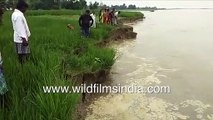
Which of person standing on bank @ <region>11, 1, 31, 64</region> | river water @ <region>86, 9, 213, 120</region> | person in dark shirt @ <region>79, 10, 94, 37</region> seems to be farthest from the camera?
person in dark shirt @ <region>79, 10, 94, 37</region>

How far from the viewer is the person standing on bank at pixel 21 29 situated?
19.4ft

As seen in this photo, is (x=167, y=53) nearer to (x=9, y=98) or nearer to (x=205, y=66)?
(x=205, y=66)

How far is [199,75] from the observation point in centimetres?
1012

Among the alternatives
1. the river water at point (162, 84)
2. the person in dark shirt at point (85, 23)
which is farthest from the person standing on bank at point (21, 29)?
the person in dark shirt at point (85, 23)

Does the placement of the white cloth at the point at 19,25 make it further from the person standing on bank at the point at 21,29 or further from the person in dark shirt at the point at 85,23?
the person in dark shirt at the point at 85,23

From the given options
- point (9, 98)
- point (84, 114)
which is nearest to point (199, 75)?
point (84, 114)

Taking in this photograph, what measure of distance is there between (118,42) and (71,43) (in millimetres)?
7954

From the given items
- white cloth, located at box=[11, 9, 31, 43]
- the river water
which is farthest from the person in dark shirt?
white cloth, located at box=[11, 9, 31, 43]

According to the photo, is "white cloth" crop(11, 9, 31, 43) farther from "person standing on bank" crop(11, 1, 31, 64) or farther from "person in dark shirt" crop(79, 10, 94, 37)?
"person in dark shirt" crop(79, 10, 94, 37)

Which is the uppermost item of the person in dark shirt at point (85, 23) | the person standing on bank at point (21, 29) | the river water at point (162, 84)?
the person standing on bank at point (21, 29)

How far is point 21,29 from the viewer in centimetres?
606

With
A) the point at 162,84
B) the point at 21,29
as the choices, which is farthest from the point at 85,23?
the point at 21,29

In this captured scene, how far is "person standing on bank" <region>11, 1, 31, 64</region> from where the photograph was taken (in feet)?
19.4

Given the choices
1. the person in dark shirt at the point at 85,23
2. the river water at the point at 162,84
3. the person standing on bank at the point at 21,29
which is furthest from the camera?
the person in dark shirt at the point at 85,23
